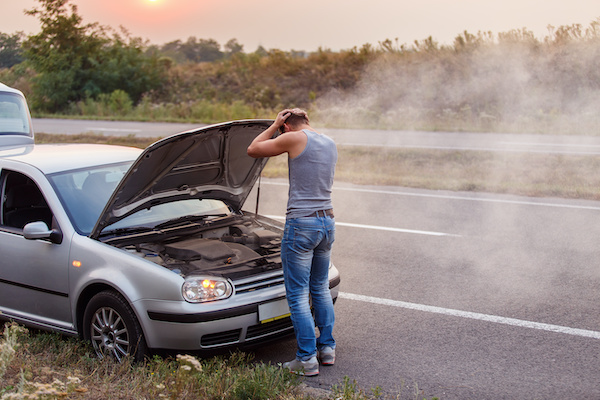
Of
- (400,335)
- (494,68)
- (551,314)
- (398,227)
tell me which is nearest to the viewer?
(400,335)

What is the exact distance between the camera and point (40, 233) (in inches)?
183

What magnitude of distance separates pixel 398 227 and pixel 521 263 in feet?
6.69

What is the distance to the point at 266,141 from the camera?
14.3 feet

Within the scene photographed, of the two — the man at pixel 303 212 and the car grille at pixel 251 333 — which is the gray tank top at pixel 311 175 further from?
the car grille at pixel 251 333

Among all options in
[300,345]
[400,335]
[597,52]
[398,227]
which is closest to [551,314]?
[400,335]

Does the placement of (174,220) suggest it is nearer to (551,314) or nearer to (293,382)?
(293,382)

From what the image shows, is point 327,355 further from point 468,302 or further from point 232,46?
point 232,46

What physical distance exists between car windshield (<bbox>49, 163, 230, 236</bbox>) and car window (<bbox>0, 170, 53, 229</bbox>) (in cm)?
29

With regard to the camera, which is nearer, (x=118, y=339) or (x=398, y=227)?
(x=118, y=339)

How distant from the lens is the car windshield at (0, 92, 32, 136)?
801 centimetres

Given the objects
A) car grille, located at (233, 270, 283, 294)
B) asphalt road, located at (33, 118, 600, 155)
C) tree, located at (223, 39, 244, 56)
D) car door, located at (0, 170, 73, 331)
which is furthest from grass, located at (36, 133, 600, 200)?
tree, located at (223, 39, 244, 56)

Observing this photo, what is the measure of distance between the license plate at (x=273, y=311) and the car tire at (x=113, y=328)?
2.56 ft

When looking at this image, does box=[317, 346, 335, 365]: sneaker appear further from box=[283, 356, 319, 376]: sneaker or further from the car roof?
the car roof

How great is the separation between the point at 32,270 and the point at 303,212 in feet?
6.89
